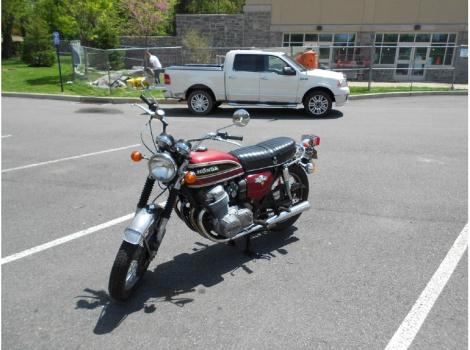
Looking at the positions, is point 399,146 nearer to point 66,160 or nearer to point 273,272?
point 273,272

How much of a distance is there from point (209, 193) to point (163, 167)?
1.71ft

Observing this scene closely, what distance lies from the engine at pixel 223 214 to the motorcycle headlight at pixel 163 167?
1.50 feet

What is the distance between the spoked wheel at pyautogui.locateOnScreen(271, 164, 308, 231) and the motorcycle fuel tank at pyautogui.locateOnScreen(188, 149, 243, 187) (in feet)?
3.17

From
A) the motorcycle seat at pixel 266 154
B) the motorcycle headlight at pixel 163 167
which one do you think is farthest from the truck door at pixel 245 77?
the motorcycle headlight at pixel 163 167

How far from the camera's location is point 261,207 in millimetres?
4078

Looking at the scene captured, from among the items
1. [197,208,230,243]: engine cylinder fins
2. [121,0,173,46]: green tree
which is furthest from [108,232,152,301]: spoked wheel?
[121,0,173,46]: green tree

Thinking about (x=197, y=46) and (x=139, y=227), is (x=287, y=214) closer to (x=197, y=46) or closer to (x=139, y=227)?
(x=139, y=227)

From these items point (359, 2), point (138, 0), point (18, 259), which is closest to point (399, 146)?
point (18, 259)

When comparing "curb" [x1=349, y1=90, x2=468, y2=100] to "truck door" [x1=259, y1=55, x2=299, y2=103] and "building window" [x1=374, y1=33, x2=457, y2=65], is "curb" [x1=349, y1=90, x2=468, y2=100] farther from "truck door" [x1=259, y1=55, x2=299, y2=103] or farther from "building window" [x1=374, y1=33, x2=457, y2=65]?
"building window" [x1=374, y1=33, x2=457, y2=65]

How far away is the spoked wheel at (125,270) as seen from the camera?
309cm

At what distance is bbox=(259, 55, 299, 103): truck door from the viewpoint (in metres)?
11.6

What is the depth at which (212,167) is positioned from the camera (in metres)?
3.44

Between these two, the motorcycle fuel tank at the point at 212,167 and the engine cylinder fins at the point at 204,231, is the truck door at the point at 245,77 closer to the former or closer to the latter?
the motorcycle fuel tank at the point at 212,167

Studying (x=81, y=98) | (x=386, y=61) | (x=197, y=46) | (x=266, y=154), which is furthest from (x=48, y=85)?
(x=386, y=61)
